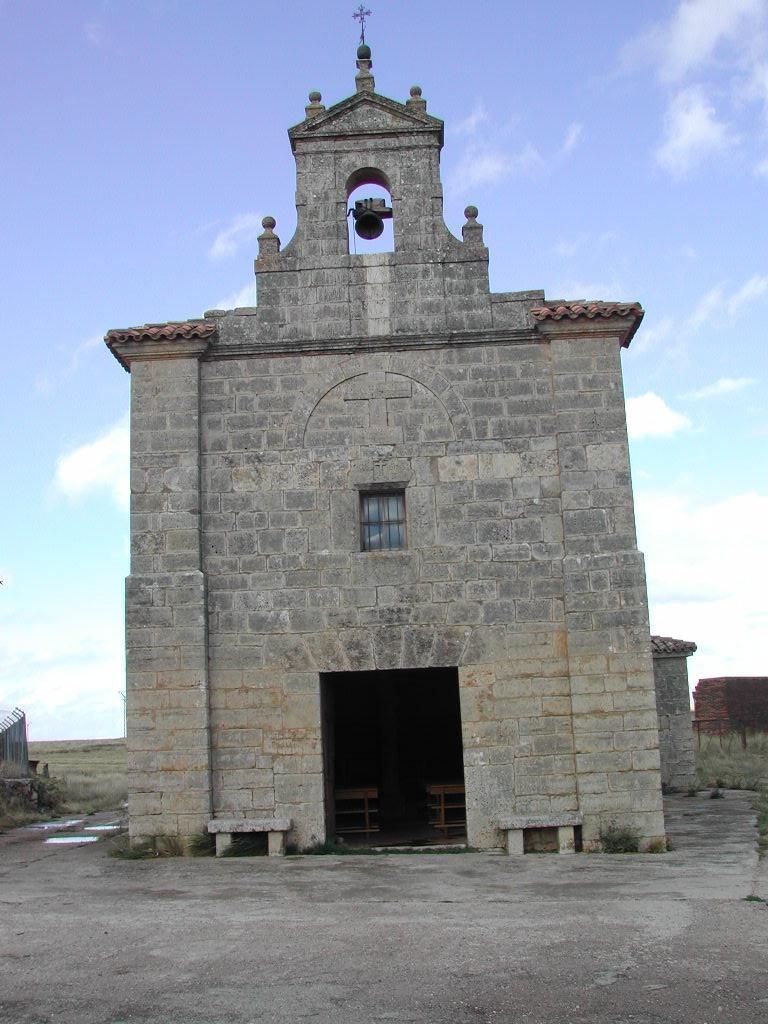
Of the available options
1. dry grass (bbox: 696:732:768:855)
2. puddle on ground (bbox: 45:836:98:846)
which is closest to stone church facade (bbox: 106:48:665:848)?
puddle on ground (bbox: 45:836:98:846)

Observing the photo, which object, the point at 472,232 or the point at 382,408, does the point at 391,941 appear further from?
the point at 472,232

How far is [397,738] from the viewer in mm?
17453

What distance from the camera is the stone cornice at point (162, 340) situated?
41.5 ft

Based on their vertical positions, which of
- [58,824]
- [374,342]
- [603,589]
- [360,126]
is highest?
[360,126]

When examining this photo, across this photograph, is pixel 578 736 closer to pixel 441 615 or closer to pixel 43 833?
pixel 441 615

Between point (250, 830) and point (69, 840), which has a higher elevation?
point (250, 830)

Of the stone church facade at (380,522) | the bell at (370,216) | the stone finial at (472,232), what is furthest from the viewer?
the bell at (370,216)

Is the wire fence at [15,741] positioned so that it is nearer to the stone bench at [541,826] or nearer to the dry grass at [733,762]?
the stone bench at [541,826]

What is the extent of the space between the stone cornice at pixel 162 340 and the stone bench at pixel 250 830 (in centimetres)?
552

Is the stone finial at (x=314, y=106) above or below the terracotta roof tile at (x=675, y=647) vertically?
above

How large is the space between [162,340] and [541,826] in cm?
720

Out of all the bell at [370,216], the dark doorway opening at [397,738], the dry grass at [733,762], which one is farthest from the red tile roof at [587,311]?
the dry grass at [733,762]

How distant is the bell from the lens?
13336 millimetres

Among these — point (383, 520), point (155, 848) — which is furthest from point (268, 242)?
point (155, 848)
